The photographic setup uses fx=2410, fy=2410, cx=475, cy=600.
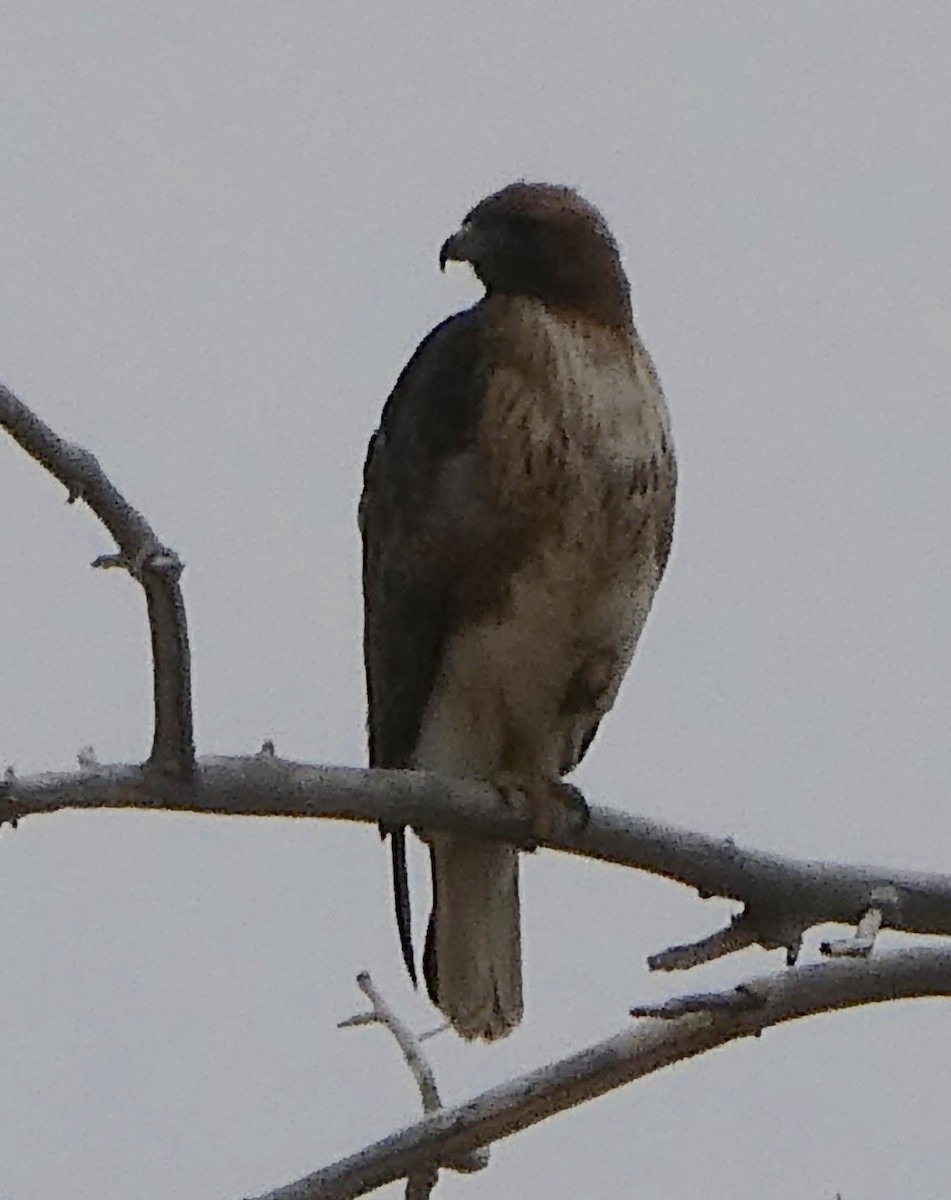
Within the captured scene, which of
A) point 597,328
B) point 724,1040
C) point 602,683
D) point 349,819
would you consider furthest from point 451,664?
point 724,1040

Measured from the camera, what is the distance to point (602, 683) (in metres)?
3.69

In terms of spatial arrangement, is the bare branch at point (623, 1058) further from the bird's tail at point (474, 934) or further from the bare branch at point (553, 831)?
the bird's tail at point (474, 934)

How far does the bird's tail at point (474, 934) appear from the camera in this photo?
3857 mm

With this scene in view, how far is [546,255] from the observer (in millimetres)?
3682

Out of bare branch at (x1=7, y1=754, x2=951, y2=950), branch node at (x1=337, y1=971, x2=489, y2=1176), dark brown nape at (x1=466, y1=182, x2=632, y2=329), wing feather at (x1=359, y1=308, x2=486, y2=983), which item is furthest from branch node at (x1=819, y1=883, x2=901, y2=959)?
dark brown nape at (x1=466, y1=182, x2=632, y2=329)

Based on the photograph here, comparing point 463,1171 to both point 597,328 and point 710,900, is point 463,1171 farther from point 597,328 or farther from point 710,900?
point 597,328

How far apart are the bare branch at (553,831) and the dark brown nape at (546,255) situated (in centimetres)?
79

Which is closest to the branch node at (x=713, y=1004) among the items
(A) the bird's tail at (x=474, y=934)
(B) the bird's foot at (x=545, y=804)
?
(B) the bird's foot at (x=545, y=804)

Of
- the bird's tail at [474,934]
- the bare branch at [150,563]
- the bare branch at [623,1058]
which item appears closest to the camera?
the bare branch at [150,563]

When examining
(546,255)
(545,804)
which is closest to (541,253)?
(546,255)

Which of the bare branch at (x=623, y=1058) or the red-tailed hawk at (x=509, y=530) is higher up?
the red-tailed hawk at (x=509, y=530)

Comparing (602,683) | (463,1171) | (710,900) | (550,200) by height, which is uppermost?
(550,200)

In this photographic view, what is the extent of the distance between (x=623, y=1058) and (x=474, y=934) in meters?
1.43

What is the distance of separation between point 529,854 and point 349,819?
0.89 meters
